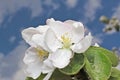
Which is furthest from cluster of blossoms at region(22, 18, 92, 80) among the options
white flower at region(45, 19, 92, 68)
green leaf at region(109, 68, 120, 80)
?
green leaf at region(109, 68, 120, 80)

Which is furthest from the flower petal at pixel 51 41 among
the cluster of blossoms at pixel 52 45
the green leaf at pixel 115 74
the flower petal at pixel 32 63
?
the green leaf at pixel 115 74

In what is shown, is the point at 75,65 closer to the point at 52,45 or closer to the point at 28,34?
the point at 52,45

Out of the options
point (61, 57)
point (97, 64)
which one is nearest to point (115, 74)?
point (97, 64)

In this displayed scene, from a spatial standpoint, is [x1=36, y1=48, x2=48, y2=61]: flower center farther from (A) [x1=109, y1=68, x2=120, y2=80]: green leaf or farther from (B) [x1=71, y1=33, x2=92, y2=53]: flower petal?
(A) [x1=109, y1=68, x2=120, y2=80]: green leaf

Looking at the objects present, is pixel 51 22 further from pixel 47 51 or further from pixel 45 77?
pixel 45 77

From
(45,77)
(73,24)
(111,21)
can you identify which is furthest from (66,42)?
(111,21)

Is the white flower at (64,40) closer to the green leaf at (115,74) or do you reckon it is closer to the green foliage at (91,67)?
the green foliage at (91,67)
